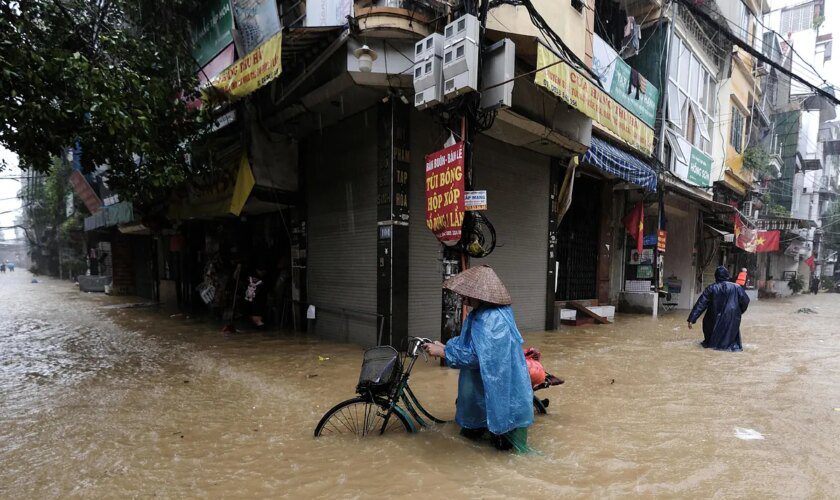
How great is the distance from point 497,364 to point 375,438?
1332mm

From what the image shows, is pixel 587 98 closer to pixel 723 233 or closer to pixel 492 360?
pixel 492 360

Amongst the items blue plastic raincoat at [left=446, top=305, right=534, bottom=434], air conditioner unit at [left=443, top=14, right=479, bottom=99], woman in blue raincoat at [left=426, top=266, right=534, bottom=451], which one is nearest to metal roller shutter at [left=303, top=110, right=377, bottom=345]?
air conditioner unit at [left=443, top=14, right=479, bottom=99]

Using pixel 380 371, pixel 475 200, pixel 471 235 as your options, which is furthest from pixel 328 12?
pixel 380 371

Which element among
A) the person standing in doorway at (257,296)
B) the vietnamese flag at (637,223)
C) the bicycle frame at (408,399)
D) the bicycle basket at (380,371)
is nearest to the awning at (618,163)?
the vietnamese flag at (637,223)

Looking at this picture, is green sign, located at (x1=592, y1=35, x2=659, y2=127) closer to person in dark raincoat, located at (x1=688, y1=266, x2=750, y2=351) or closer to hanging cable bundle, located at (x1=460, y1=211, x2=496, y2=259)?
person in dark raincoat, located at (x1=688, y1=266, x2=750, y2=351)

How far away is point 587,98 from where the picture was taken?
675 cm

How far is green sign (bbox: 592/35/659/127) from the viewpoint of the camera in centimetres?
958

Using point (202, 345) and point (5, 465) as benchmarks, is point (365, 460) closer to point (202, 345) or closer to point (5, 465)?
point (5, 465)

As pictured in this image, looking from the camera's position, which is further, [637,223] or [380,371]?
[637,223]

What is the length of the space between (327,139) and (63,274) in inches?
1437

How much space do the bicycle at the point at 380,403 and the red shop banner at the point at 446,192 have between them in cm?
187

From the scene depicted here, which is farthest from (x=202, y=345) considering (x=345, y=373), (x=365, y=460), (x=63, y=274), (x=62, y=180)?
(x=63, y=274)

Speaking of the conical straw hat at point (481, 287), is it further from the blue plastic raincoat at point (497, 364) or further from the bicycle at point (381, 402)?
the bicycle at point (381, 402)

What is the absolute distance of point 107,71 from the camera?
17.8 ft
